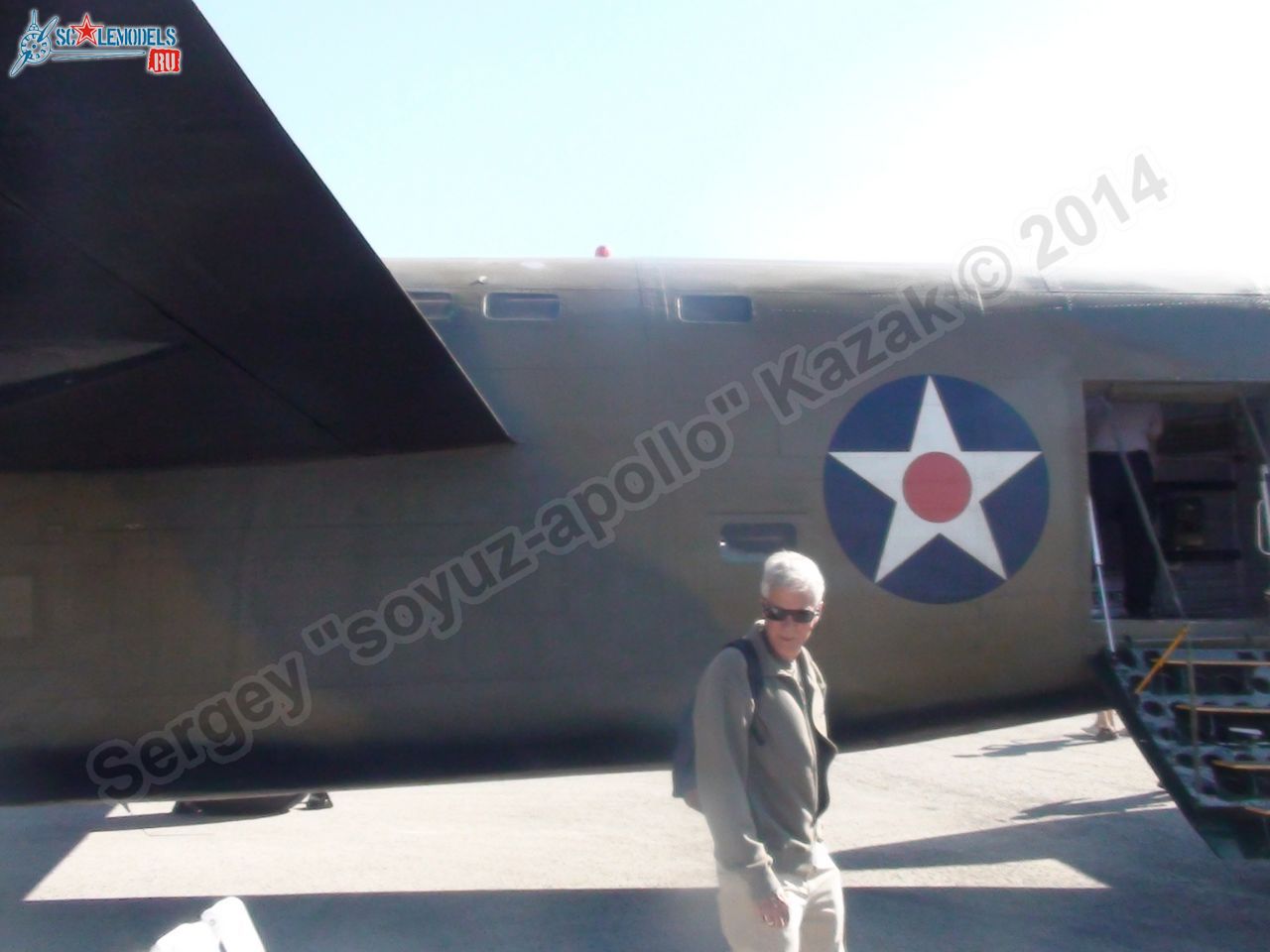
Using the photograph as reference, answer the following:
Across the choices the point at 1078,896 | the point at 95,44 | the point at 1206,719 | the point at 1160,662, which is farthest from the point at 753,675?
the point at 1078,896

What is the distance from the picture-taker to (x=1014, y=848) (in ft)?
25.8

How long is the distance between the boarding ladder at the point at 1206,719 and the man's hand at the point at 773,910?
3244 mm

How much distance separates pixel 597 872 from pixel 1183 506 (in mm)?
4465

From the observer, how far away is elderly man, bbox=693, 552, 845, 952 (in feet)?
11.3

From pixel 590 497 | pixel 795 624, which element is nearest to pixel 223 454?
pixel 590 497

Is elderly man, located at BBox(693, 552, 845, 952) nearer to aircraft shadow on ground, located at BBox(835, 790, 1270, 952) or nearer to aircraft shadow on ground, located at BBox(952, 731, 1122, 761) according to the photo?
aircraft shadow on ground, located at BBox(835, 790, 1270, 952)

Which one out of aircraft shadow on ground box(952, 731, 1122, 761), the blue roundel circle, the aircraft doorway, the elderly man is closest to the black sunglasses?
the elderly man

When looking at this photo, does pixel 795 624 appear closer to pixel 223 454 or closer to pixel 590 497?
pixel 590 497

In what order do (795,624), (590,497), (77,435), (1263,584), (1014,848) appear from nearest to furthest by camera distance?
(795,624), (77,435), (590,497), (1263,584), (1014,848)

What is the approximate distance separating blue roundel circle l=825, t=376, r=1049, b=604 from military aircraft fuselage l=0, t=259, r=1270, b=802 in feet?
0.05

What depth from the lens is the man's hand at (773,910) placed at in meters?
3.40

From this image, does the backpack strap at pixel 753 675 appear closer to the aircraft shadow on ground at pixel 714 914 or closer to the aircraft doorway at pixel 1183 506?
the aircraft shadow on ground at pixel 714 914

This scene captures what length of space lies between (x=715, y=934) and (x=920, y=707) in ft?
5.33

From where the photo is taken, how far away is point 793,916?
348 cm
